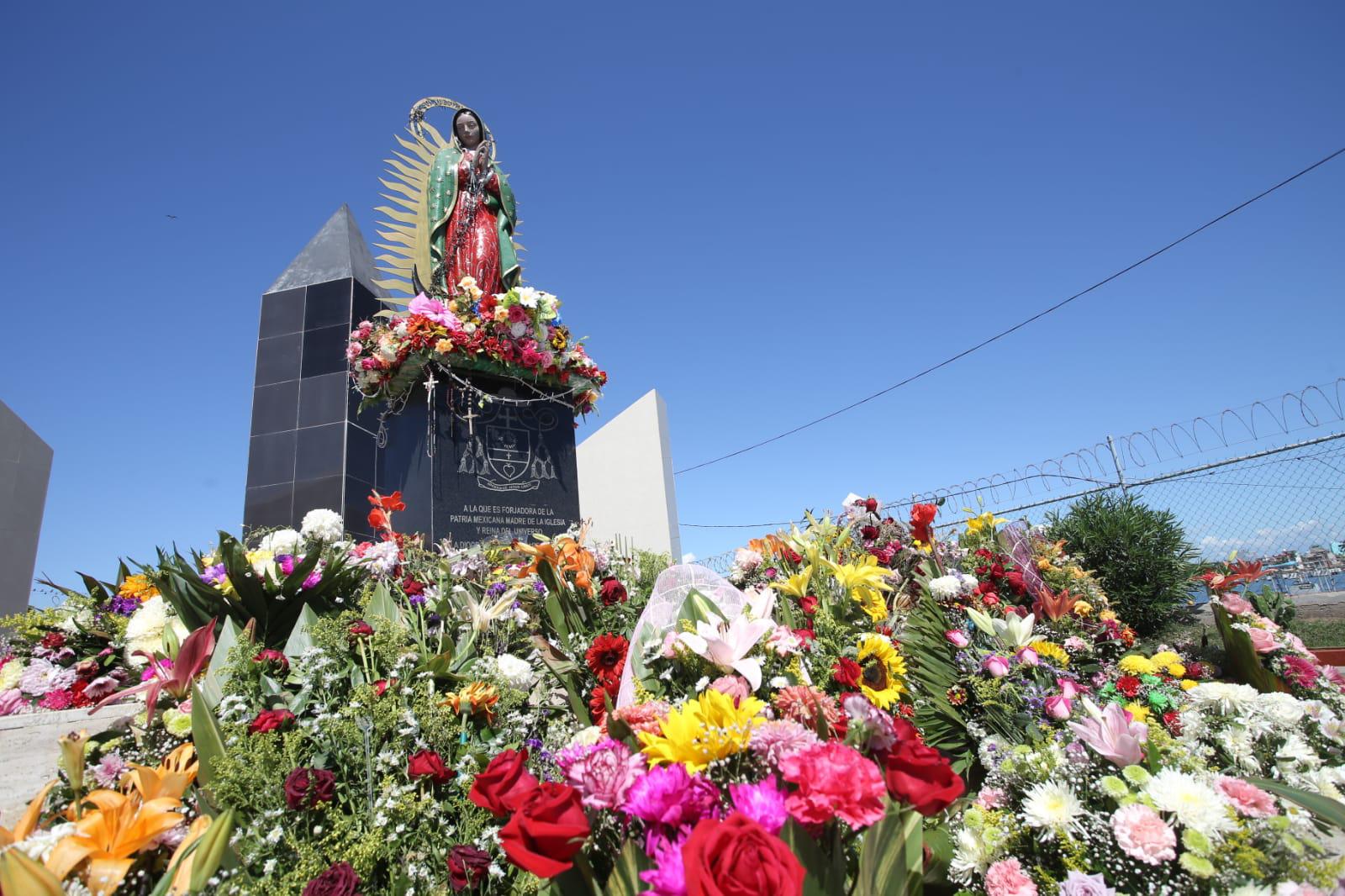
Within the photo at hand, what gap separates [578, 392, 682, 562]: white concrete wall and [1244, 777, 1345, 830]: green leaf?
9733 mm

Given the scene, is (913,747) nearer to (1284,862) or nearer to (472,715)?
(1284,862)

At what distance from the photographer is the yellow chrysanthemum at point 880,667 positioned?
215 centimetres

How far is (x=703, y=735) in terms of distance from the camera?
1.13 meters

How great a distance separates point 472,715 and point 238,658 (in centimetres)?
67

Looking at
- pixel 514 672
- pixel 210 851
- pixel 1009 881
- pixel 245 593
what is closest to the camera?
pixel 210 851

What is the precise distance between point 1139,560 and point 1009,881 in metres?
4.86

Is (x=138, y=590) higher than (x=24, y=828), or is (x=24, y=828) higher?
(x=138, y=590)

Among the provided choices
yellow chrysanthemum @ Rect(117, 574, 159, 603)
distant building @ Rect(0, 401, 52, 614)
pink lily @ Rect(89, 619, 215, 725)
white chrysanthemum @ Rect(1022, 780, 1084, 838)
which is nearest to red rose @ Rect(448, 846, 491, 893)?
pink lily @ Rect(89, 619, 215, 725)

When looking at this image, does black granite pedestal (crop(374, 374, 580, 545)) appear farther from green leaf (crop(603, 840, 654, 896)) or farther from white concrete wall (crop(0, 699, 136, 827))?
green leaf (crop(603, 840, 654, 896))

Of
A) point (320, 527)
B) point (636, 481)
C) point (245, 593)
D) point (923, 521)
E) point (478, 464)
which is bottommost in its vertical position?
point (245, 593)

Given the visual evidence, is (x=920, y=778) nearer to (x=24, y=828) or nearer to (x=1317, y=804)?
(x=1317, y=804)

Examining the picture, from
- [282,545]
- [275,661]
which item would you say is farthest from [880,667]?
[282,545]

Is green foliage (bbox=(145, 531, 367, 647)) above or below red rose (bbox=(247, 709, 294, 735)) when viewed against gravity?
above

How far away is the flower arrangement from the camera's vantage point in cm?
558
